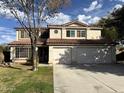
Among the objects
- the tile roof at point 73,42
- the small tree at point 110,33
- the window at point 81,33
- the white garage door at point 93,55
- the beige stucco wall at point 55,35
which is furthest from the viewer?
the small tree at point 110,33

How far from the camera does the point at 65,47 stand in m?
35.9

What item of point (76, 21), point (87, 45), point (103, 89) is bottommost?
point (103, 89)

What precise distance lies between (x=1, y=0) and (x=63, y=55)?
12.6 metres

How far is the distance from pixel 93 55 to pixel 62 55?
409 cm

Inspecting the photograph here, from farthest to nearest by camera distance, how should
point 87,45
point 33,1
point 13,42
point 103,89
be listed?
point 13,42 → point 87,45 → point 33,1 → point 103,89

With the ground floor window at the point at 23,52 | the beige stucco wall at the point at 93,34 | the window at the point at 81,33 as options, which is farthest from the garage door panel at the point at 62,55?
the beige stucco wall at the point at 93,34

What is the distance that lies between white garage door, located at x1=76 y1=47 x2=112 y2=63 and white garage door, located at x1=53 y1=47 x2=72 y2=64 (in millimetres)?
1191

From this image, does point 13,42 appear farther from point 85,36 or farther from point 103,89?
point 103,89

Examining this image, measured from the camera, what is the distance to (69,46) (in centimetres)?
3581

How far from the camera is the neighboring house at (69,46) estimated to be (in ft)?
118

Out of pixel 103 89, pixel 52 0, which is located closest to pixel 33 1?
pixel 52 0

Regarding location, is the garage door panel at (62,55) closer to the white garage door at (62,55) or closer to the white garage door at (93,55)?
the white garage door at (62,55)

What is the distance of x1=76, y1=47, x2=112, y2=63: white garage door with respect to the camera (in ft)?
118

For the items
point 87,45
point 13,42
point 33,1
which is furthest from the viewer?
point 13,42
